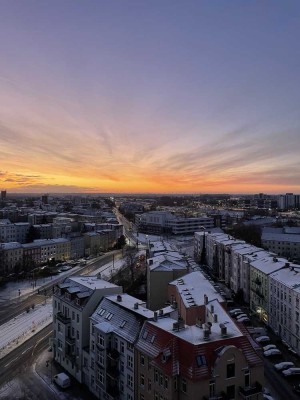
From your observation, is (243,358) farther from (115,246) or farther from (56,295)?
(115,246)

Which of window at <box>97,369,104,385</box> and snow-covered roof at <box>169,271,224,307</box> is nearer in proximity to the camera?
window at <box>97,369,104,385</box>

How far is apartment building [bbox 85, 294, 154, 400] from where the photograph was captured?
71.9 ft

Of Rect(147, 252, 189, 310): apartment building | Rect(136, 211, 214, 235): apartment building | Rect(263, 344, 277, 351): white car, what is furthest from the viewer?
Rect(136, 211, 214, 235): apartment building

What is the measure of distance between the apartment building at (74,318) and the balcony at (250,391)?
1193 cm

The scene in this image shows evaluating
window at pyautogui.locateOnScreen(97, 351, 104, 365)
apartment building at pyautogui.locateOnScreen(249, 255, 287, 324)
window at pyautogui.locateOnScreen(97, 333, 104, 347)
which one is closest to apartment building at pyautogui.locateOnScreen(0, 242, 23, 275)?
apartment building at pyautogui.locateOnScreen(249, 255, 287, 324)

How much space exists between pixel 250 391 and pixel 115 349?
833 centimetres

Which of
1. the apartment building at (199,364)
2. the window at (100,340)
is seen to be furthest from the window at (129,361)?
the window at (100,340)

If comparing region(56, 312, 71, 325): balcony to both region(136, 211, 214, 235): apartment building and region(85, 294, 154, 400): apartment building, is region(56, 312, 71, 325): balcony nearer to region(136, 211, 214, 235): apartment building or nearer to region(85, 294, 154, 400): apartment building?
region(85, 294, 154, 400): apartment building

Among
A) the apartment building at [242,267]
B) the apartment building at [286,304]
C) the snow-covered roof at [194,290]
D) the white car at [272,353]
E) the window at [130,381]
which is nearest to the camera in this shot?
the window at [130,381]

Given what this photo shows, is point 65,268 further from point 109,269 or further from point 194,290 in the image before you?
point 194,290

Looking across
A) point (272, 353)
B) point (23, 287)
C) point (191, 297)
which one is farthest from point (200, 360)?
point (23, 287)

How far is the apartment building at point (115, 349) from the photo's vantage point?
2191 cm

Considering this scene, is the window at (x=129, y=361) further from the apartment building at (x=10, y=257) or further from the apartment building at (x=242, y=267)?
the apartment building at (x=10, y=257)

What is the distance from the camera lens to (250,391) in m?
18.9
